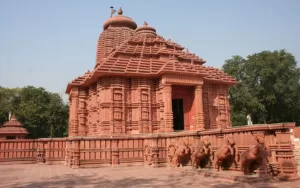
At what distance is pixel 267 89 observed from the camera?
36250mm

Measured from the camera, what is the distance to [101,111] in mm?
16781

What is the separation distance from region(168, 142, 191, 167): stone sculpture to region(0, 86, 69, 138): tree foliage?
31.3 m

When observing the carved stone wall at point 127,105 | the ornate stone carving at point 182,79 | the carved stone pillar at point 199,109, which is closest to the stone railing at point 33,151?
the carved stone wall at point 127,105

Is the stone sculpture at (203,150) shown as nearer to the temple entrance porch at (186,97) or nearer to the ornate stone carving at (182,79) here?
the temple entrance porch at (186,97)

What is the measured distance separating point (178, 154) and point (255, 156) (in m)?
4.38

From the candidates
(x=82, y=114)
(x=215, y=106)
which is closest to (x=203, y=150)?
(x=215, y=106)

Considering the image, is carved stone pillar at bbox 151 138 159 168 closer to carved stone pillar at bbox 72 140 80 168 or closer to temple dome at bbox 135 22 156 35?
carved stone pillar at bbox 72 140 80 168

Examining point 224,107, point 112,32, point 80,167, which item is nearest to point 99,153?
point 80,167

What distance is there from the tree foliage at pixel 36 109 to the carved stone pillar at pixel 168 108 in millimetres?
28666

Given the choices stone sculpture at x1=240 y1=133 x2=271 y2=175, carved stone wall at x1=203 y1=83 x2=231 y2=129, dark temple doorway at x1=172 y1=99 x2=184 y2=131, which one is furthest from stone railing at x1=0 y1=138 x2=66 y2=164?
stone sculpture at x1=240 y1=133 x2=271 y2=175

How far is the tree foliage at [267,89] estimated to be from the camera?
1384 inches

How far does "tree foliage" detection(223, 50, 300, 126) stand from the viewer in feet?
115

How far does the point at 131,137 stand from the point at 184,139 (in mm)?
3154

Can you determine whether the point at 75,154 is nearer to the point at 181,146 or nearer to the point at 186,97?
the point at 181,146
